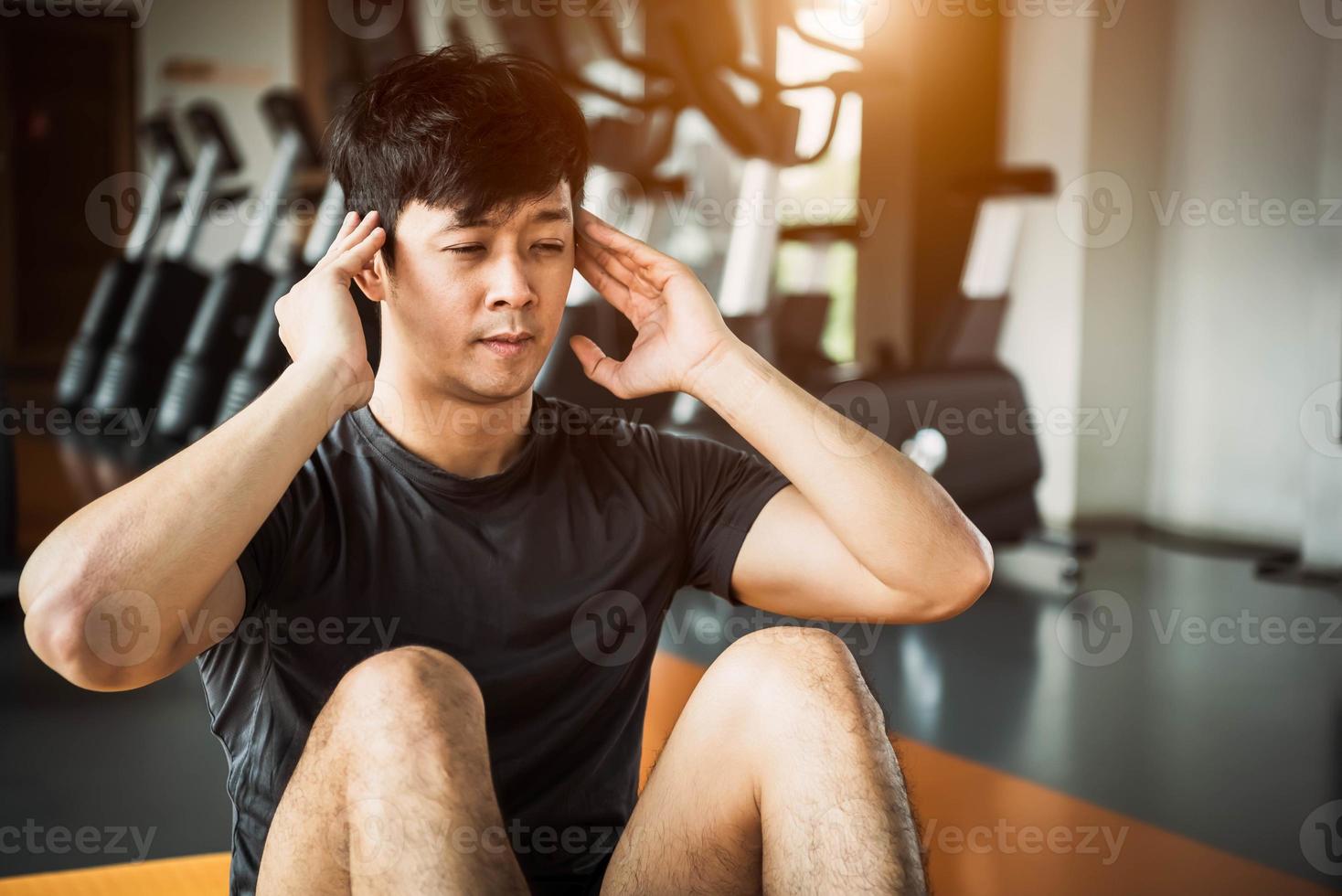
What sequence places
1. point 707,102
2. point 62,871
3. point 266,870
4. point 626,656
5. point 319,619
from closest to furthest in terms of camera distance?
1. point 266,870
2. point 319,619
3. point 626,656
4. point 62,871
5. point 707,102

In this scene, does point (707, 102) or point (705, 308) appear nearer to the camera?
point (705, 308)

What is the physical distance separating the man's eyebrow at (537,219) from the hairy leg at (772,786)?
0.53 metres

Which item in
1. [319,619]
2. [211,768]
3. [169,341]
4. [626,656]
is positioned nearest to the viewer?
[319,619]

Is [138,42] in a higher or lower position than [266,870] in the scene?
higher

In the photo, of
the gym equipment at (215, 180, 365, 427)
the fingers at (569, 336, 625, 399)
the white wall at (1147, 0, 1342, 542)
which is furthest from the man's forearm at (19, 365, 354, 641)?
the white wall at (1147, 0, 1342, 542)

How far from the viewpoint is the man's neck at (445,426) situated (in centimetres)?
144

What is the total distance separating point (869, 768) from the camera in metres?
1.23

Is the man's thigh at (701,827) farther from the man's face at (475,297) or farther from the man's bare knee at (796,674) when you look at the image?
the man's face at (475,297)

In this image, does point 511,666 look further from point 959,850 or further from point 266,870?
point 959,850

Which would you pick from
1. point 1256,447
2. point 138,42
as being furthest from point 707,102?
point 138,42

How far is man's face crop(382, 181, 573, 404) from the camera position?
1398 mm

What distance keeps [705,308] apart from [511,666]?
0.48m

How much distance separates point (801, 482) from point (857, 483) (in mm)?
62

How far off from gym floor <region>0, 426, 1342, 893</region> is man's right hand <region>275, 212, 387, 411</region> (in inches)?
34.2
